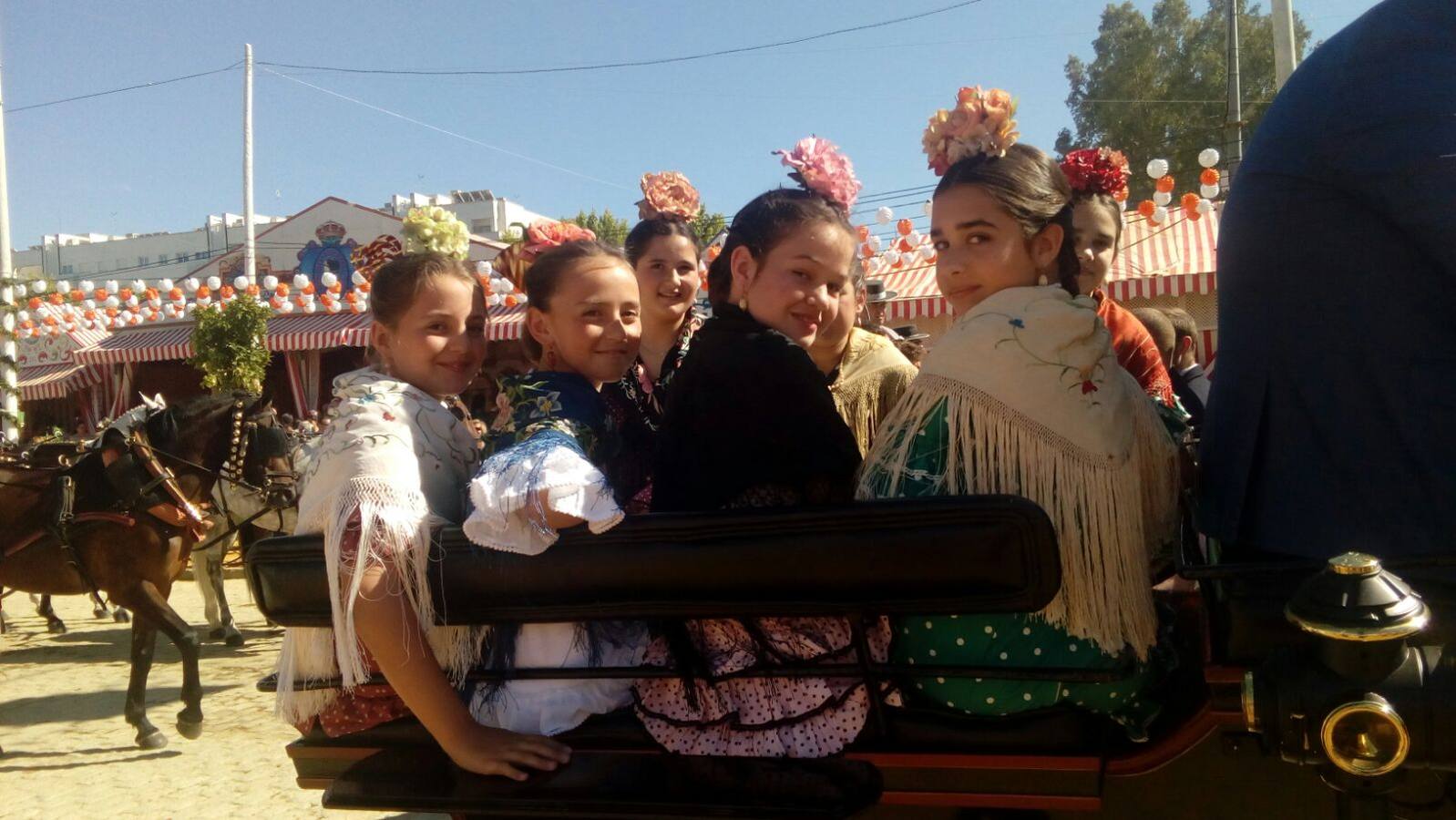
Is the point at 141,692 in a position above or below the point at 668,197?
below

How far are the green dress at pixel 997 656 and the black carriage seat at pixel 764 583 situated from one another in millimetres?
38

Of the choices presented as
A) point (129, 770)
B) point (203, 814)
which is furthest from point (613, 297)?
point (129, 770)

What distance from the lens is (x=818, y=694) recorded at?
1.67m

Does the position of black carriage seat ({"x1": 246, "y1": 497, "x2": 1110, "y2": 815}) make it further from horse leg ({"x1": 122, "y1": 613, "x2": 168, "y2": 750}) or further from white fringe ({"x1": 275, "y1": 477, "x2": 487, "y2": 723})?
horse leg ({"x1": 122, "y1": 613, "x2": 168, "y2": 750})

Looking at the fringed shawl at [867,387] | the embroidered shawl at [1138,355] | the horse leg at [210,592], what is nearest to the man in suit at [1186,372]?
the embroidered shawl at [1138,355]

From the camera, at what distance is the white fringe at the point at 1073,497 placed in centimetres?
154

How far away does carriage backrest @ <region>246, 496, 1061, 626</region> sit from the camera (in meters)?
1.39

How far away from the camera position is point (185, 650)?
5.22 meters

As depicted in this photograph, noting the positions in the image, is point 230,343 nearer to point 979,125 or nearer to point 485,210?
point 979,125

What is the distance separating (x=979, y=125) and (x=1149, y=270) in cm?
1058

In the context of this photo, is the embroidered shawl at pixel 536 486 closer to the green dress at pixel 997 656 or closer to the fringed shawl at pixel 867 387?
the green dress at pixel 997 656


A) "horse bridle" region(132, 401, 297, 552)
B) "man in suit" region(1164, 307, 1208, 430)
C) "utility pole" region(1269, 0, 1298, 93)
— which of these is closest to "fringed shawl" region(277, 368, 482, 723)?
"man in suit" region(1164, 307, 1208, 430)

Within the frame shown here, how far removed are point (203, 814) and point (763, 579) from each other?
153 inches

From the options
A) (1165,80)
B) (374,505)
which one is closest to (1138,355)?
(374,505)
